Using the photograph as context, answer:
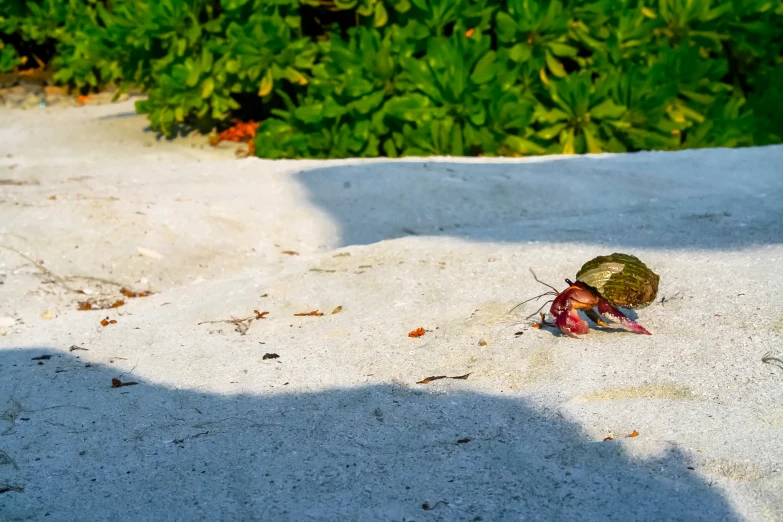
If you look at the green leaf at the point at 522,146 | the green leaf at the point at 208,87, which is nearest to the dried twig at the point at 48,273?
the green leaf at the point at 208,87

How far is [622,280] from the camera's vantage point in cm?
252

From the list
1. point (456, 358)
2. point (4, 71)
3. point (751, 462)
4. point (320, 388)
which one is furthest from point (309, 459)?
point (4, 71)

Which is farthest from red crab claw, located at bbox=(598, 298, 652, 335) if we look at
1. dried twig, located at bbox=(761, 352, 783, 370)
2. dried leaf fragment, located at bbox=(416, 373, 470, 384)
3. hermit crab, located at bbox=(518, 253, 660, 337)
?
dried leaf fragment, located at bbox=(416, 373, 470, 384)

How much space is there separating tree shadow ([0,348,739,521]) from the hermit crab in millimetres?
440

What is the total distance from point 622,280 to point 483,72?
3.10 metres

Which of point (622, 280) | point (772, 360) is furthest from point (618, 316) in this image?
point (772, 360)

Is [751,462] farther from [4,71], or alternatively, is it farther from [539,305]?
[4,71]

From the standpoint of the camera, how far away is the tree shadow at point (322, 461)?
5.71 feet

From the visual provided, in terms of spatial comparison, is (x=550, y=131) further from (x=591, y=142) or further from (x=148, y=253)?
(x=148, y=253)

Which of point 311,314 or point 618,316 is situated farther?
point 311,314

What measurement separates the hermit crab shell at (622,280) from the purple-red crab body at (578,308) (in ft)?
0.08

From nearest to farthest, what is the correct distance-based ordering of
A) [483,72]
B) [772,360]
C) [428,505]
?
1. [428,505]
2. [772,360]
3. [483,72]

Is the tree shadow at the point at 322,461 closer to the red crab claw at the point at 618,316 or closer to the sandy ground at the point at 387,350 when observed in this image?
the sandy ground at the point at 387,350

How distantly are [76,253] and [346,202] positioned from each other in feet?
4.71
